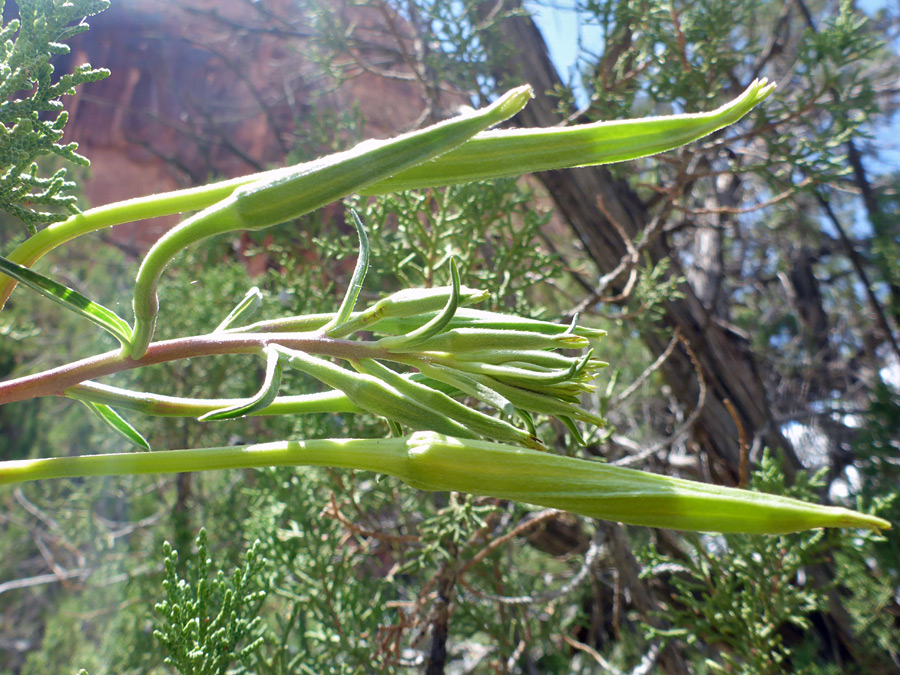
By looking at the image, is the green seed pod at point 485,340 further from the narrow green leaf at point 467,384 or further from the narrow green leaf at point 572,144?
the narrow green leaf at point 572,144

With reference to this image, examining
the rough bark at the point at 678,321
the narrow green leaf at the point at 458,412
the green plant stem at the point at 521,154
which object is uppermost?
the green plant stem at the point at 521,154

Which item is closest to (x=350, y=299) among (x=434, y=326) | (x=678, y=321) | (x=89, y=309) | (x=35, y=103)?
(x=434, y=326)

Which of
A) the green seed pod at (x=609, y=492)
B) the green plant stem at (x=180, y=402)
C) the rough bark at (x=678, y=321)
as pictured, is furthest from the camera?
the rough bark at (x=678, y=321)

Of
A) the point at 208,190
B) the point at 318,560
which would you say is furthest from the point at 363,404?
the point at 318,560

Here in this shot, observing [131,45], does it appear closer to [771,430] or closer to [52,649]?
[52,649]

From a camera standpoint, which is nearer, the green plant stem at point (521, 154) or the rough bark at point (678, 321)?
the green plant stem at point (521, 154)

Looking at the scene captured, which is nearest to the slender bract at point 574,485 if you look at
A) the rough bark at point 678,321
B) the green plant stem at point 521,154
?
the green plant stem at point 521,154
